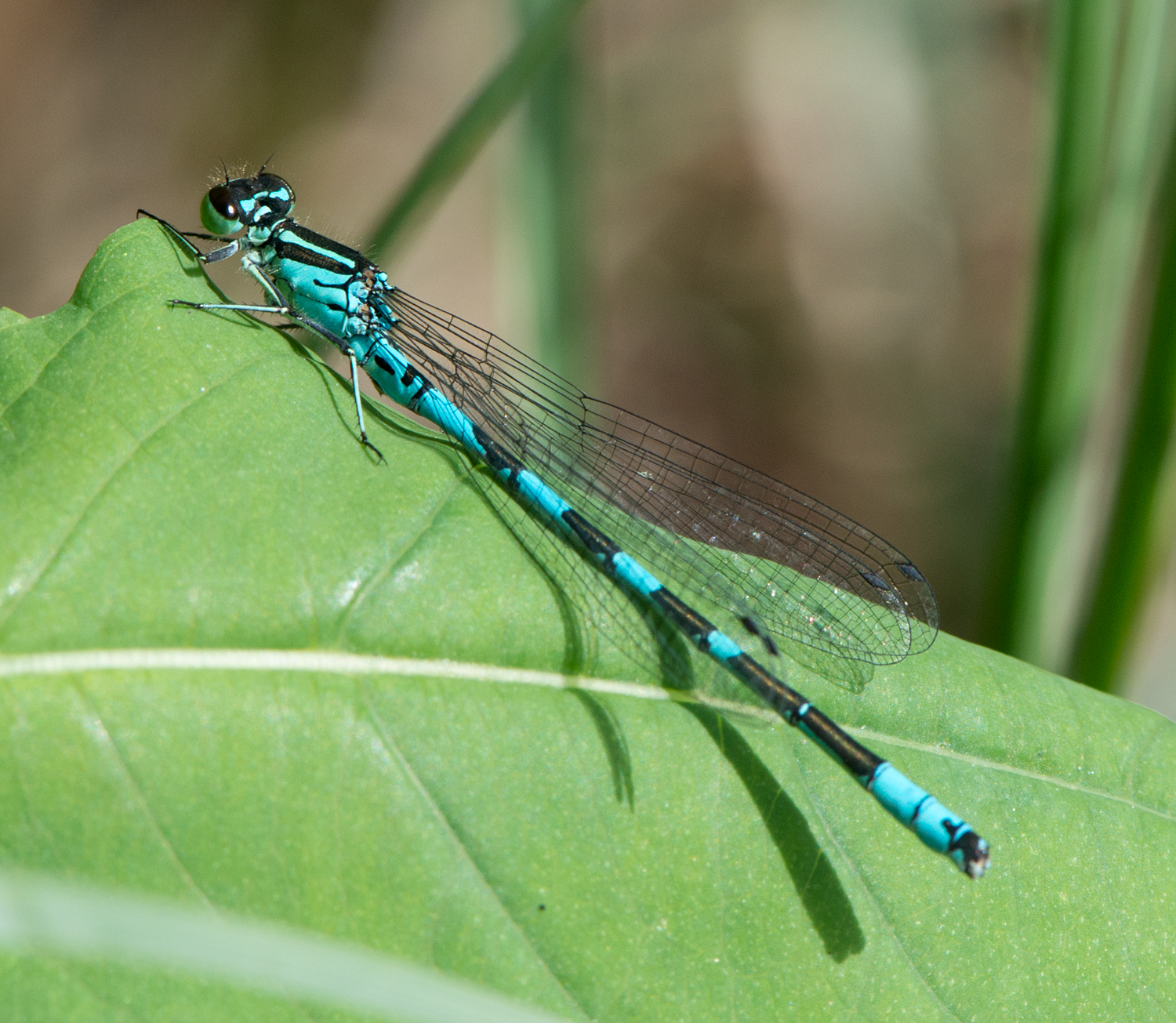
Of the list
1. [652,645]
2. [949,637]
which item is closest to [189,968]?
[652,645]

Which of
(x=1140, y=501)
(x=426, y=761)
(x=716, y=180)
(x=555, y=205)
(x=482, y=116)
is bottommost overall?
(x=426, y=761)

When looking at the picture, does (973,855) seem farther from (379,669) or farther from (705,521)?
(705,521)

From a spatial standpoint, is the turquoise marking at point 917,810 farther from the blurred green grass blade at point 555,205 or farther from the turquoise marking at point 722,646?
the blurred green grass blade at point 555,205

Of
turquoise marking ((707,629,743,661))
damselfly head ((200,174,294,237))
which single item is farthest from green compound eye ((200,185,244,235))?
turquoise marking ((707,629,743,661))

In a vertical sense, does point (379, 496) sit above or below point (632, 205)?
below

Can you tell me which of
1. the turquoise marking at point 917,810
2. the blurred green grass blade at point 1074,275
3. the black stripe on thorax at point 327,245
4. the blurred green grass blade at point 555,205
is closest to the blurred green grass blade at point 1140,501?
the blurred green grass blade at point 1074,275

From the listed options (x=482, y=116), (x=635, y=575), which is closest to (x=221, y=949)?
(x=635, y=575)

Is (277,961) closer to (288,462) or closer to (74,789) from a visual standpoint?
(74,789)
